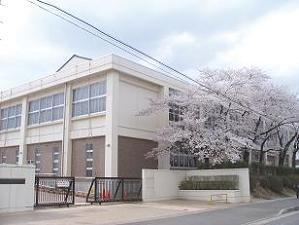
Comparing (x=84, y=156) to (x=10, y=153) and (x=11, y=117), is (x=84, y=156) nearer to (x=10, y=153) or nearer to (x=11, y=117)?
(x=10, y=153)

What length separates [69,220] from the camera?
49.6 ft

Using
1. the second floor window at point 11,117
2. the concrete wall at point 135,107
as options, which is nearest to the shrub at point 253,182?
the concrete wall at point 135,107

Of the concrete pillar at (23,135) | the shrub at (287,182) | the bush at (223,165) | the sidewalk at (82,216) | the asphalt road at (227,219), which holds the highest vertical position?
the concrete pillar at (23,135)

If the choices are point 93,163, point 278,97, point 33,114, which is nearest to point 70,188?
point 93,163

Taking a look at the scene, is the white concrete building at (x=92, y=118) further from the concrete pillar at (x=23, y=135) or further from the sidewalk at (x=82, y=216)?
the sidewalk at (x=82, y=216)

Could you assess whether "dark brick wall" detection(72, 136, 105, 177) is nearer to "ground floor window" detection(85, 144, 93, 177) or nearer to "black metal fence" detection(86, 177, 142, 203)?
"ground floor window" detection(85, 144, 93, 177)

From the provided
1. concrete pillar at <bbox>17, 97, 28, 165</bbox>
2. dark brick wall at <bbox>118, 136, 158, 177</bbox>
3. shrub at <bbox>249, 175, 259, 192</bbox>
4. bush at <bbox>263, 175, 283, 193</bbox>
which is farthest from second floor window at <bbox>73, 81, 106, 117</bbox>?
bush at <bbox>263, 175, 283, 193</bbox>

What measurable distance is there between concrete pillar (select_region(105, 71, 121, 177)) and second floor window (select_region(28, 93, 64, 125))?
6.15 m

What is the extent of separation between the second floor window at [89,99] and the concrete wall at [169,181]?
21.8 ft

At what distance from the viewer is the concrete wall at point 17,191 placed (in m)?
16.8

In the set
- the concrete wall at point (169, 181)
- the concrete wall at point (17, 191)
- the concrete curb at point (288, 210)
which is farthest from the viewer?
the concrete wall at point (169, 181)

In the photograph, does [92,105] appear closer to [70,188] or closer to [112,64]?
[112,64]

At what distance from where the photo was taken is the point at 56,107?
111 feet

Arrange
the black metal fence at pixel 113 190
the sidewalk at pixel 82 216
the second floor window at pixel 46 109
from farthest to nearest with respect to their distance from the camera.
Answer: the second floor window at pixel 46 109 < the black metal fence at pixel 113 190 < the sidewalk at pixel 82 216
